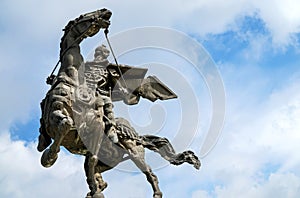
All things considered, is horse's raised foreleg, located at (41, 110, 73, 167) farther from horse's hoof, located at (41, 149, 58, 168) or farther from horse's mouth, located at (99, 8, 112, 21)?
horse's mouth, located at (99, 8, 112, 21)

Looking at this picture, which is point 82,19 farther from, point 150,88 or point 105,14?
point 150,88

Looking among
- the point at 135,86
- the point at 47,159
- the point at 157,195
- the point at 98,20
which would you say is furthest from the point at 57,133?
the point at 135,86

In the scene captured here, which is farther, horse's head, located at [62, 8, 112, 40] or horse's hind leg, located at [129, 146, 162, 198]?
horse's hind leg, located at [129, 146, 162, 198]

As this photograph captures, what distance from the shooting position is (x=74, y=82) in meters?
10.5

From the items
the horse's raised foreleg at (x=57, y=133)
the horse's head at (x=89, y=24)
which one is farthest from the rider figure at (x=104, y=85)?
the horse's raised foreleg at (x=57, y=133)

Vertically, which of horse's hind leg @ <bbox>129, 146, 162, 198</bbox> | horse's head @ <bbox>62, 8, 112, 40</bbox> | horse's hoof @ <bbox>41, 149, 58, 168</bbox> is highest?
horse's head @ <bbox>62, 8, 112, 40</bbox>

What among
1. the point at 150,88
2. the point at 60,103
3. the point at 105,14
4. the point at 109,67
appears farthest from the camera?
the point at 150,88

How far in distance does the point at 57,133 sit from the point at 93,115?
0.85 metres

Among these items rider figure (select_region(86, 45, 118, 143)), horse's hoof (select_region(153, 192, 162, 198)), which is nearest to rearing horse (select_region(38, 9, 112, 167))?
rider figure (select_region(86, 45, 118, 143))

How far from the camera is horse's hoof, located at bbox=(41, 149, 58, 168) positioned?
33.1 feet

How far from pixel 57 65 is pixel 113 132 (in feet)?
5.28

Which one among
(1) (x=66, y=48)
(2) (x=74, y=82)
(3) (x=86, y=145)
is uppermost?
(1) (x=66, y=48)

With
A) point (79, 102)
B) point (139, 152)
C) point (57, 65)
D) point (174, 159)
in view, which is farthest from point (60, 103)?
point (174, 159)

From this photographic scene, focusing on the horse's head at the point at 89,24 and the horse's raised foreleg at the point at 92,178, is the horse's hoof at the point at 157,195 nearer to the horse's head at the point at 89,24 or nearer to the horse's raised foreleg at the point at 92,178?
the horse's raised foreleg at the point at 92,178
